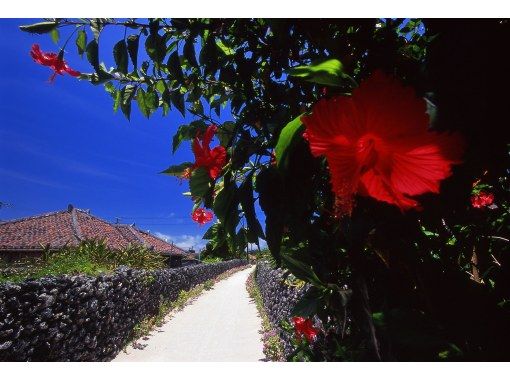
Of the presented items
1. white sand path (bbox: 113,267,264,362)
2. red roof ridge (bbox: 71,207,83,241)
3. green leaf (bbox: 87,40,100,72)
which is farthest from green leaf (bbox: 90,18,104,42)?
red roof ridge (bbox: 71,207,83,241)

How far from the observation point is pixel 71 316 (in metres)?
3.62

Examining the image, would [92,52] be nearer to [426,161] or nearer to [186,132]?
[186,132]

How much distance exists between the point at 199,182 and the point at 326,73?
0.29 metres

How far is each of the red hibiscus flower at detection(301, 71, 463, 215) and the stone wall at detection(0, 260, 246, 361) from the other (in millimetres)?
3010

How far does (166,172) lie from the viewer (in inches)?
30.0

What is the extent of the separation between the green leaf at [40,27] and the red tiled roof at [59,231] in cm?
1026

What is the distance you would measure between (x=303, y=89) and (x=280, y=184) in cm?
26

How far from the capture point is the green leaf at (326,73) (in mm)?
353

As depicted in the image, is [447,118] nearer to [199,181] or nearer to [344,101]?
[344,101]

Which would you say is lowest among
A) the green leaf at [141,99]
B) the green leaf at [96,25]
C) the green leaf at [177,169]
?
the green leaf at [177,169]

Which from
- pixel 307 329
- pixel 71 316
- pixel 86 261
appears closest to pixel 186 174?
pixel 307 329

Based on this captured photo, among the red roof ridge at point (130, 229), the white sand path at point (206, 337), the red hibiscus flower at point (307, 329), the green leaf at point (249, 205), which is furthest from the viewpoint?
the red roof ridge at point (130, 229)

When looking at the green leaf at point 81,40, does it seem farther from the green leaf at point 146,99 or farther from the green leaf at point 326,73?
the green leaf at point 326,73

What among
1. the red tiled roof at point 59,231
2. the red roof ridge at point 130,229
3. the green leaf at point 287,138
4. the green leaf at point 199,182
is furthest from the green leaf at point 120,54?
the red roof ridge at point 130,229
